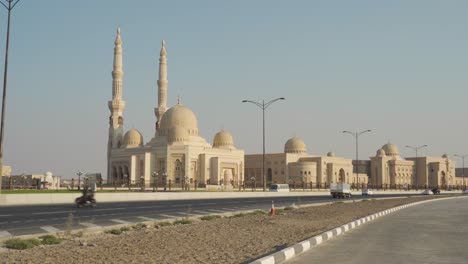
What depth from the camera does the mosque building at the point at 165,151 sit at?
335ft

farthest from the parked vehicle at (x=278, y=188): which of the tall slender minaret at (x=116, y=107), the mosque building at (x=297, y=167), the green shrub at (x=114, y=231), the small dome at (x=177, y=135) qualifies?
the green shrub at (x=114, y=231)

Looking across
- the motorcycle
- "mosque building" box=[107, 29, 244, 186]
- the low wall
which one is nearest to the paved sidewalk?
the motorcycle

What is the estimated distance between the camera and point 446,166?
6280 inches

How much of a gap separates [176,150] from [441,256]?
9283 centimetres

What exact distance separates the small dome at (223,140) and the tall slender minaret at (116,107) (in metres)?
20.0

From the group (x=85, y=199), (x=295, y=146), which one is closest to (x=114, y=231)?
(x=85, y=199)

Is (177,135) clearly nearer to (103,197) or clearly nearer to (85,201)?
(103,197)

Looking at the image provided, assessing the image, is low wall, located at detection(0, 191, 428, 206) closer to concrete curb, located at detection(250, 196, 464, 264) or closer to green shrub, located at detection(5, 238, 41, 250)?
green shrub, located at detection(5, 238, 41, 250)

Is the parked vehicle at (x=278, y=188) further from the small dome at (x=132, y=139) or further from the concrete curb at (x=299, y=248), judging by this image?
the concrete curb at (x=299, y=248)

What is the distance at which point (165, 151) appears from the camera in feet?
336

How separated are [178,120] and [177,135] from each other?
4569 mm

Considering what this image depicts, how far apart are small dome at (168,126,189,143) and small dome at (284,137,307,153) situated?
39.4m

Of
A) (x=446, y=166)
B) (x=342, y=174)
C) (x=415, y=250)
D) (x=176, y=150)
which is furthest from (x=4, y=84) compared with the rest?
(x=446, y=166)

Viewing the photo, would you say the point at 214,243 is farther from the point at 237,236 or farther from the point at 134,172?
the point at 134,172
